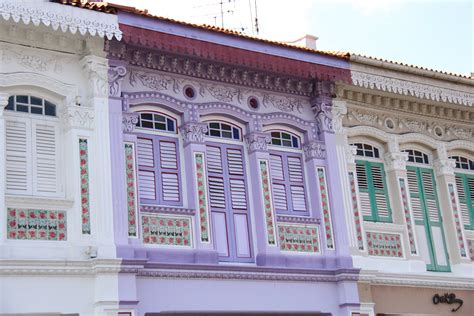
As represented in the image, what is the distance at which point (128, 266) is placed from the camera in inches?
424

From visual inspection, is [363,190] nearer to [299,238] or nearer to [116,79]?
[299,238]

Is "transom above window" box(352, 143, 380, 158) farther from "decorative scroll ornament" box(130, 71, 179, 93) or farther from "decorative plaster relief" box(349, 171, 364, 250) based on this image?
"decorative scroll ornament" box(130, 71, 179, 93)

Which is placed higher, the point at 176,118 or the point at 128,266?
the point at 176,118

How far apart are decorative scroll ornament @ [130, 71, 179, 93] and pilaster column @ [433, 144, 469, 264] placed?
525cm

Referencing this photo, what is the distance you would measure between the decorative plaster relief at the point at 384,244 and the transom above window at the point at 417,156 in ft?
5.45

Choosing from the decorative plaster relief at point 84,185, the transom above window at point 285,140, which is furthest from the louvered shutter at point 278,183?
the decorative plaster relief at point 84,185

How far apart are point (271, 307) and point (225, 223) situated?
4.44 ft

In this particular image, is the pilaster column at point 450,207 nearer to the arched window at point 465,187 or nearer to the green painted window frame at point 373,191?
the arched window at point 465,187

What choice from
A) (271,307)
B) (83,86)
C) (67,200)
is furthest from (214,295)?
(83,86)

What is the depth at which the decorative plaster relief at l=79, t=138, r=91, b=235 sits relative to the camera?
10898 millimetres

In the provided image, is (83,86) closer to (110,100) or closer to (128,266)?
(110,100)

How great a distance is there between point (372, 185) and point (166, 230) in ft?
13.5

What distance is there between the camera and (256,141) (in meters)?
12.9

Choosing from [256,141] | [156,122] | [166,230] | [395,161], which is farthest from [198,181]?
[395,161]
